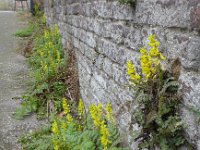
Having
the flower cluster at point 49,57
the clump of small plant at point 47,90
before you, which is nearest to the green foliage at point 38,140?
the clump of small plant at point 47,90

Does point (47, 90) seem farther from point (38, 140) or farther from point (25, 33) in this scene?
point (25, 33)

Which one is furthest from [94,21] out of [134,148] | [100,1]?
[134,148]

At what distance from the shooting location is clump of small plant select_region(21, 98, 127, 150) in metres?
2.94

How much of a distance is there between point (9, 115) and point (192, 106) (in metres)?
3.61

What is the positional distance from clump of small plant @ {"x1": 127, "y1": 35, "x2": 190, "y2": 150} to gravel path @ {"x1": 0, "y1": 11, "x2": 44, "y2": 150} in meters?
2.22

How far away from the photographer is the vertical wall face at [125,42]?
1.93 metres

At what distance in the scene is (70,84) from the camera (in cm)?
568

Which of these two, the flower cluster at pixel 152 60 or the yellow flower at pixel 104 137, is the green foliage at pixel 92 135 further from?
the flower cluster at pixel 152 60

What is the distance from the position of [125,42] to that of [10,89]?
3673 millimetres

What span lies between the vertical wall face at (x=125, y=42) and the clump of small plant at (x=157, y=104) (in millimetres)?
87

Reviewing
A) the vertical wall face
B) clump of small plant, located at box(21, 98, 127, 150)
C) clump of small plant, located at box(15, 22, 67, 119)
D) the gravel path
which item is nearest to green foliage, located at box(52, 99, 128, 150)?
clump of small plant, located at box(21, 98, 127, 150)

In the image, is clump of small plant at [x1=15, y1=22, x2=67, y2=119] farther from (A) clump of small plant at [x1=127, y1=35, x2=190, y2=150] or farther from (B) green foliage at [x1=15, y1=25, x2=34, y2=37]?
(B) green foliage at [x1=15, y1=25, x2=34, y2=37]

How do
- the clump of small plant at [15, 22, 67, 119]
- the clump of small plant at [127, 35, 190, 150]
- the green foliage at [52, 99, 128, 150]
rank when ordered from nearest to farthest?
the clump of small plant at [127, 35, 190, 150]
the green foliage at [52, 99, 128, 150]
the clump of small plant at [15, 22, 67, 119]

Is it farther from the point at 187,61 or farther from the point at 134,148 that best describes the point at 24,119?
the point at 187,61
